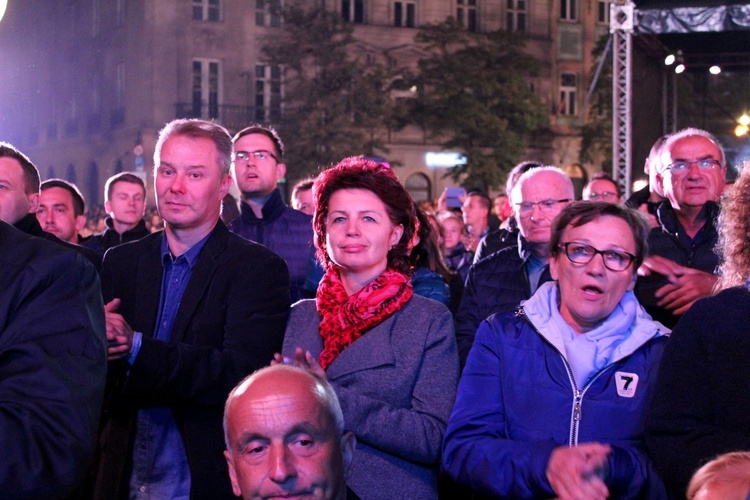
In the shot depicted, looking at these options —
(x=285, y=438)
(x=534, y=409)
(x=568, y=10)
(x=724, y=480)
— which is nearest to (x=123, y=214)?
(x=534, y=409)

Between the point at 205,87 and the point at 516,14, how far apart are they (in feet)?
43.2

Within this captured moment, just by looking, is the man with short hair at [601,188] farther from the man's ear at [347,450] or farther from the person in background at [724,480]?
the person in background at [724,480]

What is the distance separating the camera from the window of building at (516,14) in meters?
39.0

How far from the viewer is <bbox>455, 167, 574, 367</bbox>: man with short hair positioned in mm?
4430

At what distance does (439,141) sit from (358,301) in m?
33.0

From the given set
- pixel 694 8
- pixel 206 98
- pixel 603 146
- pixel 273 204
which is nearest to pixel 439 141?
pixel 603 146

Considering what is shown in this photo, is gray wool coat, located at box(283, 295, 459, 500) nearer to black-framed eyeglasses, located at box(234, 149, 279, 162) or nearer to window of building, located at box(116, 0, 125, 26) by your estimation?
black-framed eyeglasses, located at box(234, 149, 279, 162)

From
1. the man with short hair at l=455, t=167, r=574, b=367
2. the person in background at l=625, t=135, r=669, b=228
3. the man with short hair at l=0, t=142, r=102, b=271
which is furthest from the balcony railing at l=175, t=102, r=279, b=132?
the man with short hair at l=455, t=167, r=574, b=367

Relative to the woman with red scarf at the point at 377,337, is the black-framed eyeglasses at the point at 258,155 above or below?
above

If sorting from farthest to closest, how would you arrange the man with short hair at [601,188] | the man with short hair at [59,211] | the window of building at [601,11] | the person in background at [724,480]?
1. the window of building at [601,11]
2. the man with short hair at [601,188]
3. the man with short hair at [59,211]
4. the person in background at [724,480]

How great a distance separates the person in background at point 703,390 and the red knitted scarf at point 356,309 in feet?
3.10

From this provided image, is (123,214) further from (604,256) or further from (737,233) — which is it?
(737,233)

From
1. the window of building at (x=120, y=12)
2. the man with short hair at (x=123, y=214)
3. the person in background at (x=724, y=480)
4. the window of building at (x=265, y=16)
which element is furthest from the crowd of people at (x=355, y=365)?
the window of building at (x=120, y=12)

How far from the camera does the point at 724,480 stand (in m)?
1.91
